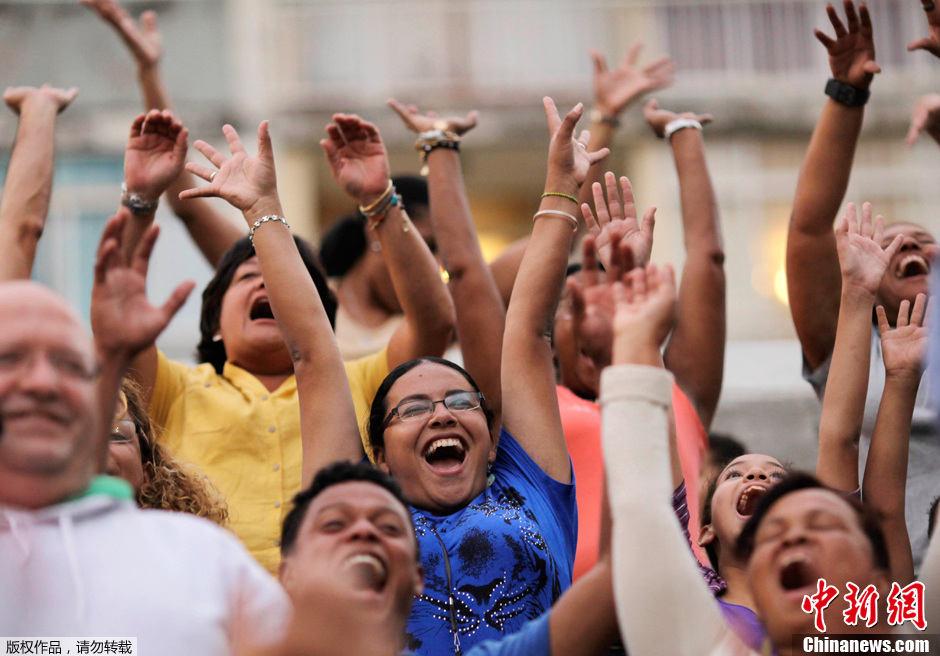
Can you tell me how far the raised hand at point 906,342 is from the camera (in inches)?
115

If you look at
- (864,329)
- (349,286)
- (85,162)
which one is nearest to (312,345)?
(864,329)

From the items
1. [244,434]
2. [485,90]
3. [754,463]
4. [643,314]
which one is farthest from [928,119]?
[485,90]

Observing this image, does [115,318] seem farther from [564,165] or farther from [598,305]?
[564,165]

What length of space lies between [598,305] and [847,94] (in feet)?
5.37

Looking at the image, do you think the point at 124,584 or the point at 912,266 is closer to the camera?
the point at 124,584

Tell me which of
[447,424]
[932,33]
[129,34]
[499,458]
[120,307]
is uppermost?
[129,34]

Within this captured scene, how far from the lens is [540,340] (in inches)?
116

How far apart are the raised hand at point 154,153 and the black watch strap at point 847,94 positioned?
1866 millimetres

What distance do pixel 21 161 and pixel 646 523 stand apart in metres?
2.04

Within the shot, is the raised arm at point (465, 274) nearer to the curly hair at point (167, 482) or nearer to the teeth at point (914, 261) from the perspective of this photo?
the curly hair at point (167, 482)

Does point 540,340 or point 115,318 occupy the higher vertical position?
point 115,318

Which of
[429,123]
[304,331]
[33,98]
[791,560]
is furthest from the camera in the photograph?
[429,123]

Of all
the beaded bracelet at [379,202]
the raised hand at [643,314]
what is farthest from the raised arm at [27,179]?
the raised hand at [643,314]

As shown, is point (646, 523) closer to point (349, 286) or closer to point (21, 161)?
point (21, 161)
